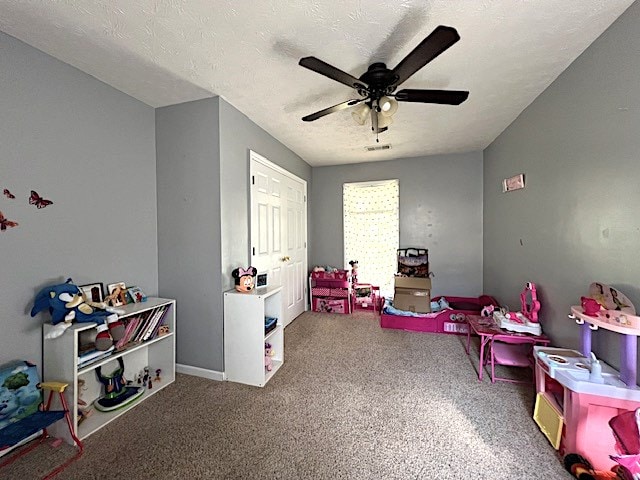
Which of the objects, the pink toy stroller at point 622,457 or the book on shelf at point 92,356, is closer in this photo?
the pink toy stroller at point 622,457

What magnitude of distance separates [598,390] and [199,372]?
276 cm

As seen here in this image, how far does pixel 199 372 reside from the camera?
226cm

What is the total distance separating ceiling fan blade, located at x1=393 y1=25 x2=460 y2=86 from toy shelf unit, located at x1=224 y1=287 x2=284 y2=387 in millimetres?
1895

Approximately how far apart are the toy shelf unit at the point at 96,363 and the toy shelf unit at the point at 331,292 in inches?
87.9

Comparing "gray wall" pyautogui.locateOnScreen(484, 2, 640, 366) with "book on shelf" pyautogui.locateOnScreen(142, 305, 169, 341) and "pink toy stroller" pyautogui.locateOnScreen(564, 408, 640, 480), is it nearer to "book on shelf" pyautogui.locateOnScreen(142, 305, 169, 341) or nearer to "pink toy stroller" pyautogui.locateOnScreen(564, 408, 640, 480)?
"pink toy stroller" pyautogui.locateOnScreen(564, 408, 640, 480)

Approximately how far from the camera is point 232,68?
5.96 feet

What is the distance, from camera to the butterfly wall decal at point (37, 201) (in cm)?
158

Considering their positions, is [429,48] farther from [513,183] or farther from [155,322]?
[155,322]

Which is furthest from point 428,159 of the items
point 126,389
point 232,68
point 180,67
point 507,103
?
point 126,389

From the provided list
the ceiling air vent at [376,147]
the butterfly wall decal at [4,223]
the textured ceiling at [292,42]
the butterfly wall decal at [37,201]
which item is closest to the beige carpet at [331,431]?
the butterfly wall decal at [4,223]

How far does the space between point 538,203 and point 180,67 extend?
315 cm

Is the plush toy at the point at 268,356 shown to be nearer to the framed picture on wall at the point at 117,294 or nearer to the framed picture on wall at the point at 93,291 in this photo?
the framed picture on wall at the point at 117,294

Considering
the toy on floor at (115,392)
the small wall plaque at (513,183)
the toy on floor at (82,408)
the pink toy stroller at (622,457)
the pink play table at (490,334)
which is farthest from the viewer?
the small wall plaque at (513,183)

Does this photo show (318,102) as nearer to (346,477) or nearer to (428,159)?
(428,159)
